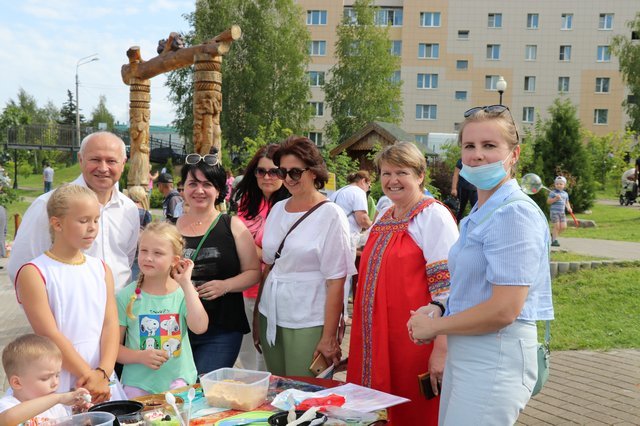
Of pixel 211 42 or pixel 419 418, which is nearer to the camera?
pixel 419 418

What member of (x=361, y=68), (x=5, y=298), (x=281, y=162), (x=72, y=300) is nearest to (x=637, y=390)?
(x=281, y=162)

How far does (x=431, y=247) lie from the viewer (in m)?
3.02

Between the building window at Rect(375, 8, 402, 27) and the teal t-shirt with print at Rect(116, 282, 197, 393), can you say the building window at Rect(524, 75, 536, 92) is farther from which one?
the teal t-shirt with print at Rect(116, 282, 197, 393)

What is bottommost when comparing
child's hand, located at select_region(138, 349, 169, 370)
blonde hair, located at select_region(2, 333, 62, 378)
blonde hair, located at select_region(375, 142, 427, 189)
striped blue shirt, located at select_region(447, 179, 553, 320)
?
child's hand, located at select_region(138, 349, 169, 370)

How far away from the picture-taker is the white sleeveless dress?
2.64m

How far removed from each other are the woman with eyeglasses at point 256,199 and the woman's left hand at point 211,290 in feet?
2.16

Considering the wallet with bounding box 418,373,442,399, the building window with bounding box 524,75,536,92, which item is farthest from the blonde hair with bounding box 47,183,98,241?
the building window with bounding box 524,75,536,92

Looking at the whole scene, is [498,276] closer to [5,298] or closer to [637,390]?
[637,390]

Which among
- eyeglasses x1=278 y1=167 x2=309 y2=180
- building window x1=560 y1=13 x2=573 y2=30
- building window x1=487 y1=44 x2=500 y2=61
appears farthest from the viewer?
building window x1=487 y1=44 x2=500 y2=61

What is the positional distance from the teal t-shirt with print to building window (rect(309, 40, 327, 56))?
4877cm

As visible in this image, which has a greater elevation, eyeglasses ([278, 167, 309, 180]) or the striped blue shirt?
eyeglasses ([278, 167, 309, 180])

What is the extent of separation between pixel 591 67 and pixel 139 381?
52270mm

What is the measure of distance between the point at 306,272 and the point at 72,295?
1.28 meters

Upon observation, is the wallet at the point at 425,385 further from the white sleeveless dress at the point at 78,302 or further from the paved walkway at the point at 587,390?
the paved walkway at the point at 587,390
